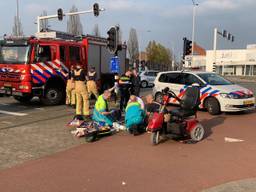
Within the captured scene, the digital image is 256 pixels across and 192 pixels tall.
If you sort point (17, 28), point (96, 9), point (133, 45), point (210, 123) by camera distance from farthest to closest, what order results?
point (133, 45) < point (17, 28) < point (96, 9) < point (210, 123)

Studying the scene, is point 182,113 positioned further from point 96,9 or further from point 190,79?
point 96,9

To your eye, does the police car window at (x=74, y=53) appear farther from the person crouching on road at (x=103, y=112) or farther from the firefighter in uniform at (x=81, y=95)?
the person crouching on road at (x=103, y=112)

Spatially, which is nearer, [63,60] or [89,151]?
[89,151]

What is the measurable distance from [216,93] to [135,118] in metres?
4.35

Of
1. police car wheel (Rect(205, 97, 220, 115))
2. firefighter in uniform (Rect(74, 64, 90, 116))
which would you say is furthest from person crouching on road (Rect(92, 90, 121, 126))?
police car wheel (Rect(205, 97, 220, 115))

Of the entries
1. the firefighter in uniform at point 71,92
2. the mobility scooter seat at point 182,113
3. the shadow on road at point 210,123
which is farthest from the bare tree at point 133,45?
the mobility scooter seat at point 182,113

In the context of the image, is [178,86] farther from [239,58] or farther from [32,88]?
[239,58]

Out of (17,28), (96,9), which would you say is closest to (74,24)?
(17,28)

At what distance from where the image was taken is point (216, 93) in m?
11.5

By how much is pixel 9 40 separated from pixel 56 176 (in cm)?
951

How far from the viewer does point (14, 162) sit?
5969 millimetres

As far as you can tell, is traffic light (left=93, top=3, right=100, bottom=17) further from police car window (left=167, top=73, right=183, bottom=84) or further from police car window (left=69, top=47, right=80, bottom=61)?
police car window (left=167, top=73, right=183, bottom=84)

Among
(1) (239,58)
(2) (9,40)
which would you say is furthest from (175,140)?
(1) (239,58)

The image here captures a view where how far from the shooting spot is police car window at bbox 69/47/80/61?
559 inches
